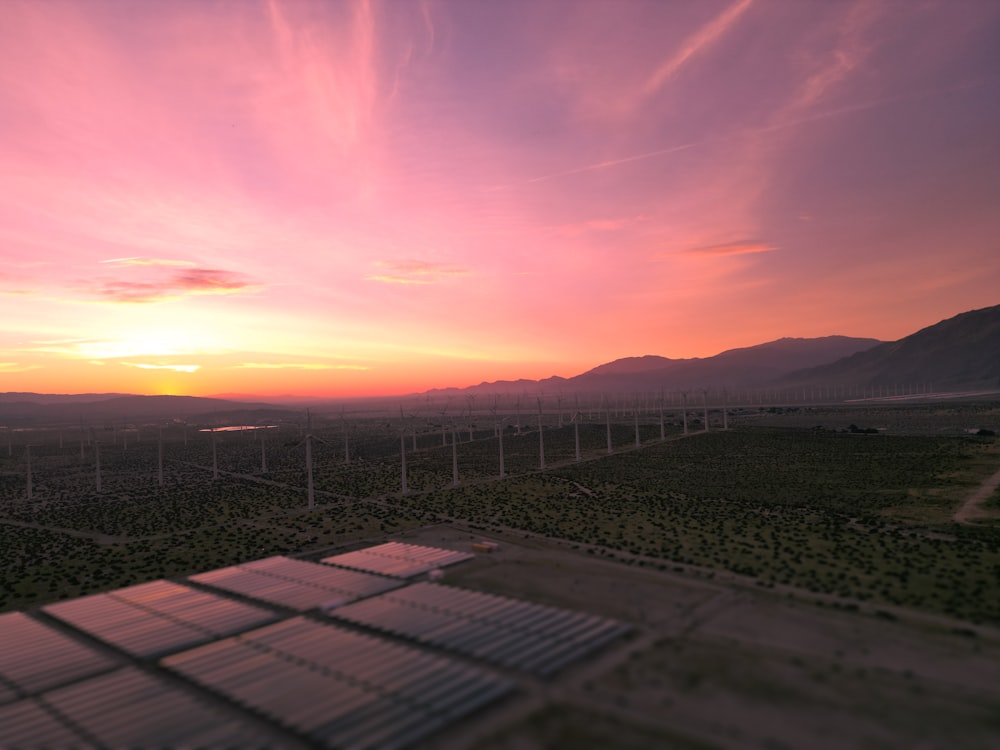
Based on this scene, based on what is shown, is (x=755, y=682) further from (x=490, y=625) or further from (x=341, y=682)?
(x=341, y=682)

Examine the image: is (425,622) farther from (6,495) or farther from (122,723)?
(6,495)

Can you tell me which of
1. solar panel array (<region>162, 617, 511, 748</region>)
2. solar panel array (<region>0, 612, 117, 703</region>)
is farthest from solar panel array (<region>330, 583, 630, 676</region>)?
solar panel array (<region>0, 612, 117, 703</region>)

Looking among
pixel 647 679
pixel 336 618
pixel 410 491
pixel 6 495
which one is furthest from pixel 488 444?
pixel 647 679

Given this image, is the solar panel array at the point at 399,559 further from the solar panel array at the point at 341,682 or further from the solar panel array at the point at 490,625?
the solar panel array at the point at 341,682

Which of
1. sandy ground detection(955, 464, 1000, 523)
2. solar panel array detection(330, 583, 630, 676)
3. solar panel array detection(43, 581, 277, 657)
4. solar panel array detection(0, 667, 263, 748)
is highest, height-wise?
solar panel array detection(43, 581, 277, 657)

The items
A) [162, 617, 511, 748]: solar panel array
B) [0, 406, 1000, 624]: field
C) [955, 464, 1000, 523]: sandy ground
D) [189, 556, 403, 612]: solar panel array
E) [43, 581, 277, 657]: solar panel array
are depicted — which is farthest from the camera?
[955, 464, 1000, 523]: sandy ground

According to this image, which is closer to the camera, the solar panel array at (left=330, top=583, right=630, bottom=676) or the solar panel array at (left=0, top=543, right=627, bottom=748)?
the solar panel array at (left=0, top=543, right=627, bottom=748)

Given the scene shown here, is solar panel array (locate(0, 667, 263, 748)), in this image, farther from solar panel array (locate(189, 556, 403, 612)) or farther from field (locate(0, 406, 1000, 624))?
field (locate(0, 406, 1000, 624))

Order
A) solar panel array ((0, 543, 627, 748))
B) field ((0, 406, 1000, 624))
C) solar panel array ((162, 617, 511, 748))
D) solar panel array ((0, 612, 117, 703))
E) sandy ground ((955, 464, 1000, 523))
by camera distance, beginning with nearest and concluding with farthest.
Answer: solar panel array ((162, 617, 511, 748))
solar panel array ((0, 543, 627, 748))
solar panel array ((0, 612, 117, 703))
field ((0, 406, 1000, 624))
sandy ground ((955, 464, 1000, 523))

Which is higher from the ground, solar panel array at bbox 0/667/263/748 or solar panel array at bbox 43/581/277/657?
solar panel array at bbox 43/581/277/657
